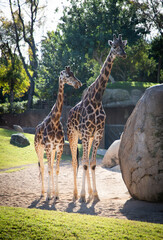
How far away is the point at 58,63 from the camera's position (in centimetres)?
2280

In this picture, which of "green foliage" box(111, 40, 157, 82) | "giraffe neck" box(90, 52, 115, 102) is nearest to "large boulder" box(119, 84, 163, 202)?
"giraffe neck" box(90, 52, 115, 102)

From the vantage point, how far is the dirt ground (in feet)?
16.1

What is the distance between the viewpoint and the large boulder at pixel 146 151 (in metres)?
5.26

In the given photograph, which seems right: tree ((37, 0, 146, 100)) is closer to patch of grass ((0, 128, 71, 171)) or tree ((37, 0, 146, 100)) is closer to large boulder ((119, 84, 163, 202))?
patch of grass ((0, 128, 71, 171))

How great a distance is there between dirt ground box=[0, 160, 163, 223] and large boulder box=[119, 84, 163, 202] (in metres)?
0.31

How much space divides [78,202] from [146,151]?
2009 mm

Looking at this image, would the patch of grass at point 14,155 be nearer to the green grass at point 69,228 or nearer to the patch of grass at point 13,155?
the patch of grass at point 13,155

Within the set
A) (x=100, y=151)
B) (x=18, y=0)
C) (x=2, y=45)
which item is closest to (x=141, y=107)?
(x=100, y=151)

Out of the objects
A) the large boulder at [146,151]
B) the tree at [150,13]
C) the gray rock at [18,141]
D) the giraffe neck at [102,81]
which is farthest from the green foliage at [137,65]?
the large boulder at [146,151]

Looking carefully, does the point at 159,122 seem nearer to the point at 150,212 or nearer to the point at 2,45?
the point at 150,212

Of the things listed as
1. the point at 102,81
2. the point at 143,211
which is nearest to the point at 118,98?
the point at 102,81

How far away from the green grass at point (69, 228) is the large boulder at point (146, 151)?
4.56 ft

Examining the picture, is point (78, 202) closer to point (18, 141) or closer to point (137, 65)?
point (18, 141)

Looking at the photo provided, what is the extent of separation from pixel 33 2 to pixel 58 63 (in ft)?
34.0
